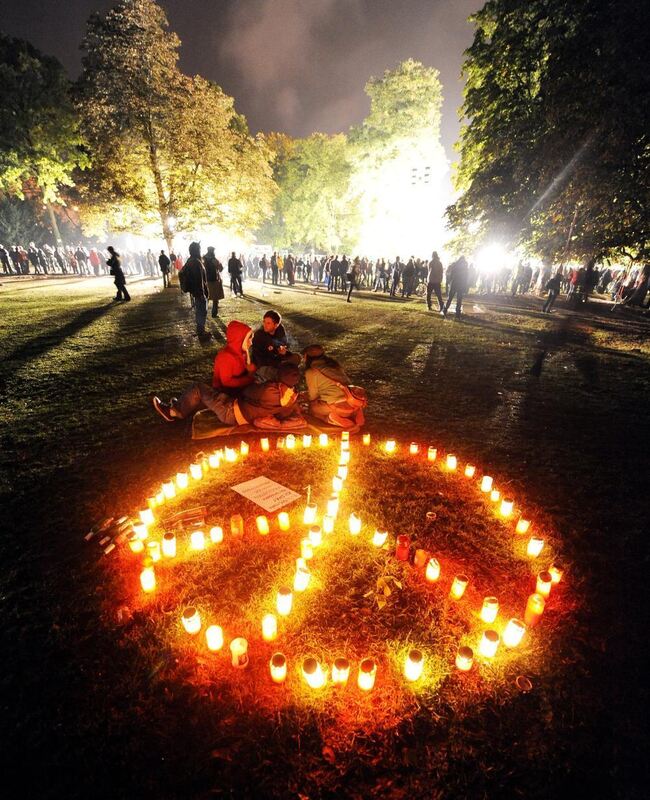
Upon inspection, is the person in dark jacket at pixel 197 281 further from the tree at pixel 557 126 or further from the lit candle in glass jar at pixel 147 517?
the tree at pixel 557 126

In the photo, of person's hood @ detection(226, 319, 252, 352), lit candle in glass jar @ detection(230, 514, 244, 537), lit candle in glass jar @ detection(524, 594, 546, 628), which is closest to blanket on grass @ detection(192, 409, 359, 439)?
person's hood @ detection(226, 319, 252, 352)

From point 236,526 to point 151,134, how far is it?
24.3 m

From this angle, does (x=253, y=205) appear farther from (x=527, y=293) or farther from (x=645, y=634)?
(x=645, y=634)

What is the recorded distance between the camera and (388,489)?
4395 millimetres

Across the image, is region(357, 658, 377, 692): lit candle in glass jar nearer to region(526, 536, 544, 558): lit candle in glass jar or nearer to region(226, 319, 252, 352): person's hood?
region(526, 536, 544, 558): lit candle in glass jar

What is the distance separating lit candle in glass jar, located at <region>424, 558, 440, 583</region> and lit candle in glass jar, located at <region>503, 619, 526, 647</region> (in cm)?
62

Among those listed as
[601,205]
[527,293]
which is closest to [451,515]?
[601,205]

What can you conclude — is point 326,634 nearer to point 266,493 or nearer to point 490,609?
point 490,609

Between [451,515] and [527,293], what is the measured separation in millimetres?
35356

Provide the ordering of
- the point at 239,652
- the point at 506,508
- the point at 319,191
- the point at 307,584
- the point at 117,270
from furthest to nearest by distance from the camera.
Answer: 1. the point at 319,191
2. the point at 117,270
3. the point at 506,508
4. the point at 307,584
5. the point at 239,652

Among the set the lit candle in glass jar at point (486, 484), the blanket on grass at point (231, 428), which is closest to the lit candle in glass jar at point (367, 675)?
the lit candle in glass jar at point (486, 484)

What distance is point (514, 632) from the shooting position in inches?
102

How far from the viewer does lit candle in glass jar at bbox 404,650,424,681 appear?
2.35 meters

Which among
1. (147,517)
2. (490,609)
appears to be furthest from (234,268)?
(490,609)
